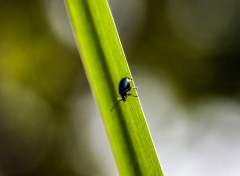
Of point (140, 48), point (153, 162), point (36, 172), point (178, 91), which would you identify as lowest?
point (36, 172)

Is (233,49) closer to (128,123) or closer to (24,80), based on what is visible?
(24,80)

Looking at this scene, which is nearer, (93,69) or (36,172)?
(93,69)

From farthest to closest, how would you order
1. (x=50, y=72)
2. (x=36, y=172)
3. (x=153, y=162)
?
(x=50, y=72) → (x=36, y=172) → (x=153, y=162)

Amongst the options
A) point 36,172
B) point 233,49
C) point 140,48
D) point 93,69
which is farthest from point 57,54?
point 93,69

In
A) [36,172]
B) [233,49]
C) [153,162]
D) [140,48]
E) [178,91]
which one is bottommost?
[36,172]

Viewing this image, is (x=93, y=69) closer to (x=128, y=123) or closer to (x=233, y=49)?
(x=128, y=123)

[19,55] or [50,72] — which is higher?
[19,55]

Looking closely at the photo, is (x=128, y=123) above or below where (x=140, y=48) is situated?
above

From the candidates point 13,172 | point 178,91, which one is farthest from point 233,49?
point 13,172

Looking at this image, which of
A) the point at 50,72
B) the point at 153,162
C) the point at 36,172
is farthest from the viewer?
the point at 50,72
